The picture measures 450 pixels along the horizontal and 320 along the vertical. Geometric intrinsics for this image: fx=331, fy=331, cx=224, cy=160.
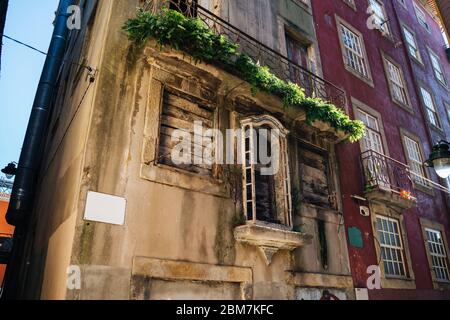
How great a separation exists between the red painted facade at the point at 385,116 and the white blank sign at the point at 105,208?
18.6ft

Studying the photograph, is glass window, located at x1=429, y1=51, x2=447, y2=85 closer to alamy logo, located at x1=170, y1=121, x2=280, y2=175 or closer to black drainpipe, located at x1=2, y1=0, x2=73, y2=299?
alamy logo, located at x1=170, y1=121, x2=280, y2=175

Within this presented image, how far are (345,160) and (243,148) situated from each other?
4022mm

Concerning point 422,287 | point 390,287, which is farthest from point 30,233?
point 422,287

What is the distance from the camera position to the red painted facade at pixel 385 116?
28.3 ft

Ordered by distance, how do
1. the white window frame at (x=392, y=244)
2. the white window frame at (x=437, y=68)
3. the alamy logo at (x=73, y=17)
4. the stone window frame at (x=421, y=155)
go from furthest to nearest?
the white window frame at (x=437, y=68) → the stone window frame at (x=421, y=155) → the alamy logo at (x=73, y=17) → the white window frame at (x=392, y=244)

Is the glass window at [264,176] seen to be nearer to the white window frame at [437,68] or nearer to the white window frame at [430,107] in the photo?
the white window frame at [430,107]

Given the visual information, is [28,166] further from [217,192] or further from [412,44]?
[412,44]

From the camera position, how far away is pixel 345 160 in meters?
9.16

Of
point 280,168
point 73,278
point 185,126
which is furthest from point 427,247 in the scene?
point 73,278

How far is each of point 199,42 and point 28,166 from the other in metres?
7.33

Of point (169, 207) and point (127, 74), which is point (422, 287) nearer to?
point (169, 207)

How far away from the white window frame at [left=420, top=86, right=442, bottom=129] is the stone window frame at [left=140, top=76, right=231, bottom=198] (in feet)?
41.7

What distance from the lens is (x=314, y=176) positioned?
805cm

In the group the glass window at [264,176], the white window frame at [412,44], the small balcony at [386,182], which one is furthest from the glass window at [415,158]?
the glass window at [264,176]
